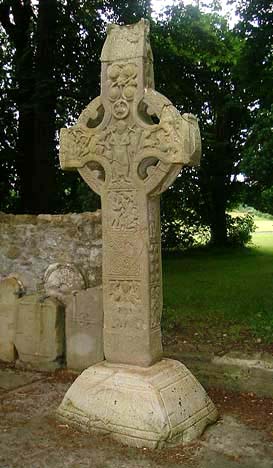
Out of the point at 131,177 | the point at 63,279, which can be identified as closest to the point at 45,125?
the point at 63,279

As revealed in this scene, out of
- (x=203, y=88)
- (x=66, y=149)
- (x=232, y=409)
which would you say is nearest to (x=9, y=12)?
(x=203, y=88)

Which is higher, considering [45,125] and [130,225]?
A: [45,125]

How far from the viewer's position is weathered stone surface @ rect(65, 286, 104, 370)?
555 cm

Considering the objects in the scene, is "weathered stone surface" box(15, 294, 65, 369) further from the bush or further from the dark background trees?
the bush

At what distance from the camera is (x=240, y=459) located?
372 centimetres

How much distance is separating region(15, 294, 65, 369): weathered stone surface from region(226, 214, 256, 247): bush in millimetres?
14637

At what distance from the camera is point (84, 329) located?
5633 mm

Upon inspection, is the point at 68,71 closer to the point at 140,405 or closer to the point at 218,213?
the point at 218,213

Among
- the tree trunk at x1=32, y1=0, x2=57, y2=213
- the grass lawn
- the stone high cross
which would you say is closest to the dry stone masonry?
the stone high cross

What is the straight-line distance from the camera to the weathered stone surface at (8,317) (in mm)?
6121

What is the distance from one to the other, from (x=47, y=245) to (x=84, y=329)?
1925 millimetres

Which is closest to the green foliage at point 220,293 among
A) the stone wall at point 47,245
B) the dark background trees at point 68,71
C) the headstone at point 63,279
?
the headstone at point 63,279

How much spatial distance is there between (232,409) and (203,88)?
15559mm

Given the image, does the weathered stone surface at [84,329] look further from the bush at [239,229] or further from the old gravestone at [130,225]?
the bush at [239,229]
